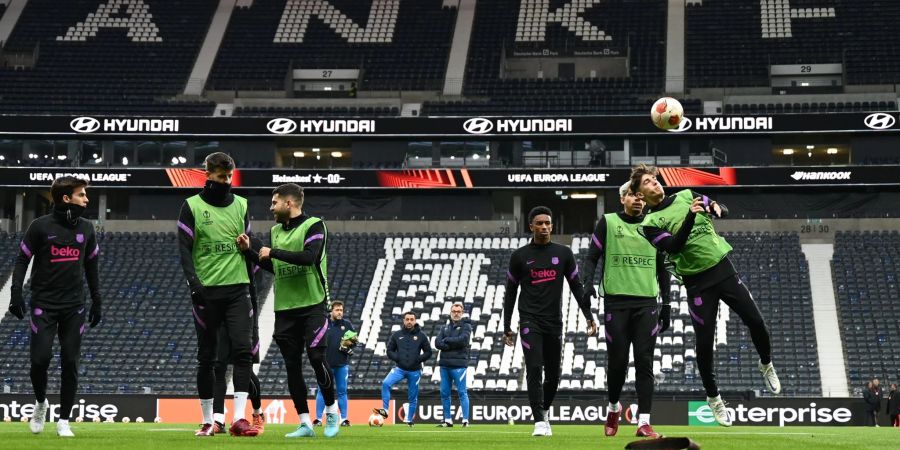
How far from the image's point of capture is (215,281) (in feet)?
34.1

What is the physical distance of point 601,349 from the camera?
34031mm

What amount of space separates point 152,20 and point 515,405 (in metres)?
35.1

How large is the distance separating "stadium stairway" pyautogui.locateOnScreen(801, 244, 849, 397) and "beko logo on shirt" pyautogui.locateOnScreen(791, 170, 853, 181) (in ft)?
9.75

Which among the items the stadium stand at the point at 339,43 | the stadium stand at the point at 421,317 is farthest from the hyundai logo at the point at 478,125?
the stadium stand at the point at 339,43

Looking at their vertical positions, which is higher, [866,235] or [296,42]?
[296,42]

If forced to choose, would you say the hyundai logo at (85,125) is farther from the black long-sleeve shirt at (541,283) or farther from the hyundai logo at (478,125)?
the black long-sleeve shirt at (541,283)

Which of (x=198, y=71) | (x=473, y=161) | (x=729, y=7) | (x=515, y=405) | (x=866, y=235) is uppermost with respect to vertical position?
(x=729, y=7)

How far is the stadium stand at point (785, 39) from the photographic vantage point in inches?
1892

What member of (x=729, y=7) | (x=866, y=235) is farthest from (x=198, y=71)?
(x=866, y=235)

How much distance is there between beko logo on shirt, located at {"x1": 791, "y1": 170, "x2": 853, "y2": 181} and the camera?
1703 inches

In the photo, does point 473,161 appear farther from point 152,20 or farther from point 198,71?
point 152,20

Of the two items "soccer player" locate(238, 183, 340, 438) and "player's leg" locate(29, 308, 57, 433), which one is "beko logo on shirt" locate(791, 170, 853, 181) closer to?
"soccer player" locate(238, 183, 340, 438)

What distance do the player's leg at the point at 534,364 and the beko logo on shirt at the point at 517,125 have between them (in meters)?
32.5

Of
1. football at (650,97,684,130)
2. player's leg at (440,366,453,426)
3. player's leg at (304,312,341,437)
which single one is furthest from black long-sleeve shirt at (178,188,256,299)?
player's leg at (440,366,453,426)
